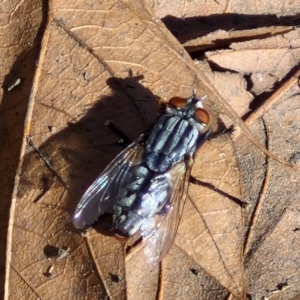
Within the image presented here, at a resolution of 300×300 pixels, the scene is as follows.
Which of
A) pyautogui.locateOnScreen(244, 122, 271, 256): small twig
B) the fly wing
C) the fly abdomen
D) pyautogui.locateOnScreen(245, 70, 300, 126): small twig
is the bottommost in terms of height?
pyautogui.locateOnScreen(244, 122, 271, 256): small twig

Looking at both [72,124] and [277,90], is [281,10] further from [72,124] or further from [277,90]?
[72,124]

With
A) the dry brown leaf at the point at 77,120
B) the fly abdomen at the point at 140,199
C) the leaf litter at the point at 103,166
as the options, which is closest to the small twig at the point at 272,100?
the leaf litter at the point at 103,166

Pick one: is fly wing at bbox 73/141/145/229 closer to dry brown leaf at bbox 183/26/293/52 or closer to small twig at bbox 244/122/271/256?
small twig at bbox 244/122/271/256

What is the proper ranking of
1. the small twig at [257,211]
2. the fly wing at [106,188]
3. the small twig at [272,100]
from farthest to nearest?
the small twig at [272,100] < the small twig at [257,211] < the fly wing at [106,188]

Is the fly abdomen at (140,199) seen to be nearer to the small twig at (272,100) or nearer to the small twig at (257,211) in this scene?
the small twig at (257,211)

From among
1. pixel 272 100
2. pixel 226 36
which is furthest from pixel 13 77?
pixel 272 100

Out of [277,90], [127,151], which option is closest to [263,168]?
[277,90]

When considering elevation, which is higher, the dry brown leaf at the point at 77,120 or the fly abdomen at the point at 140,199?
the dry brown leaf at the point at 77,120

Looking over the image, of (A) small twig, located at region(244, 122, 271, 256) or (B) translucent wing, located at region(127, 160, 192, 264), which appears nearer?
(B) translucent wing, located at region(127, 160, 192, 264)

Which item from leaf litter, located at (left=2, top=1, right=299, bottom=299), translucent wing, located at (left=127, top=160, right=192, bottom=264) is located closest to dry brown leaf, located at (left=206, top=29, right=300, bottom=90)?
leaf litter, located at (left=2, top=1, right=299, bottom=299)
